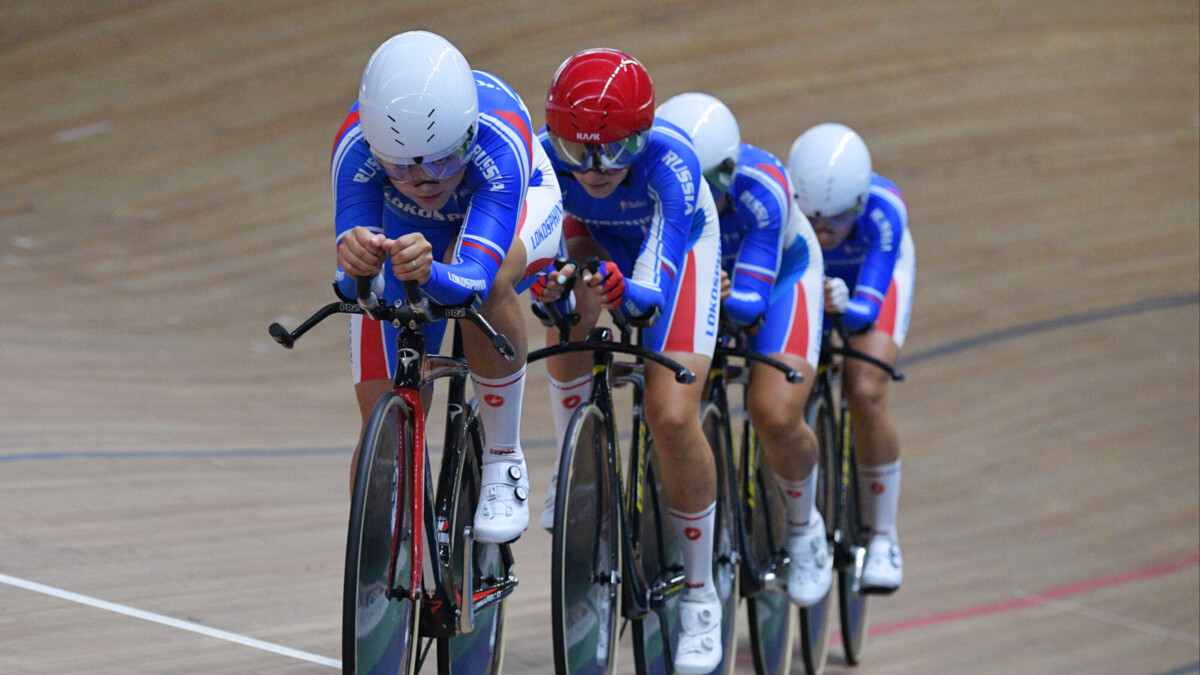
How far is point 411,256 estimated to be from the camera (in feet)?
6.92

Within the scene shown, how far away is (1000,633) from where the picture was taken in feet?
15.1

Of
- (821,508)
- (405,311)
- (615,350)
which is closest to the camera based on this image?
(405,311)

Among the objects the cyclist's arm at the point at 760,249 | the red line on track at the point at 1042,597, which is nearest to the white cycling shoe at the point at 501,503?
the cyclist's arm at the point at 760,249

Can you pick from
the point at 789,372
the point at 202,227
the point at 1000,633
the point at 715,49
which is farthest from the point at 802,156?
the point at 715,49

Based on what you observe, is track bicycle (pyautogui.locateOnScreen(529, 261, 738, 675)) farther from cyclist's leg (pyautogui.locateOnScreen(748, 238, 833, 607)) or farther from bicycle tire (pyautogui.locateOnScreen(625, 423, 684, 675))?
cyclist's leg (pyautogui.locateOnScreen(748, 238, 833, 607))

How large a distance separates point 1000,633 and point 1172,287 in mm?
4401

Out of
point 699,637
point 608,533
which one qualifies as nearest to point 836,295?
point 699,637

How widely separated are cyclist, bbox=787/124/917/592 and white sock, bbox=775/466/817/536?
458 millimetres

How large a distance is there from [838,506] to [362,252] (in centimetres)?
240

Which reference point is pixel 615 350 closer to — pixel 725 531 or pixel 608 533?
pixel 608 533

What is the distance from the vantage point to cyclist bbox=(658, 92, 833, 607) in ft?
11.3

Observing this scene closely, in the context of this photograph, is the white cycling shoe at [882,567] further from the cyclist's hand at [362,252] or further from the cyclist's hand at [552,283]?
the cyclist's hand at [362,252]

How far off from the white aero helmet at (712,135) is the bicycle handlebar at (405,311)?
4.10 feet

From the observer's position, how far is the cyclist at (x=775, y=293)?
3.46 meters
